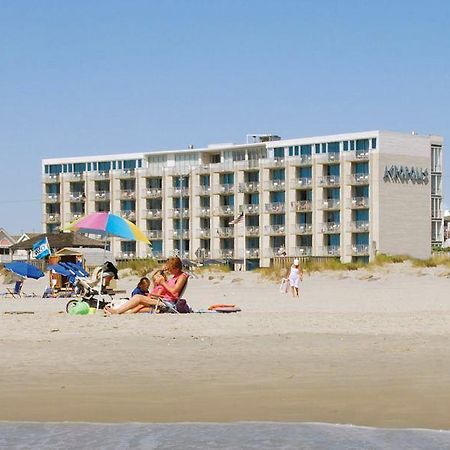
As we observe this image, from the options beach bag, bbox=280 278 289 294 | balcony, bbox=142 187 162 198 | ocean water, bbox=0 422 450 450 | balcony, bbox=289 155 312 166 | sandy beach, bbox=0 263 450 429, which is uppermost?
balcony, bbox=289 155 312 166

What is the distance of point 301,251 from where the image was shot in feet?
301

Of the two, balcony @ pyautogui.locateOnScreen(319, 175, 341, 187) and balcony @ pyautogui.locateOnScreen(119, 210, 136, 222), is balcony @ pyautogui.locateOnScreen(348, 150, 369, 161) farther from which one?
balcony @ pyautogui.locateOnScreen(119, 210, 136, 222)

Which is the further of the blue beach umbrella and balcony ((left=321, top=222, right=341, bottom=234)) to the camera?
balcony ((left=321, top=222, right=341, bottom=234))

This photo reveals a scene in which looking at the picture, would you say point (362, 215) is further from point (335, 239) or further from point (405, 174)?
point (405, 174)

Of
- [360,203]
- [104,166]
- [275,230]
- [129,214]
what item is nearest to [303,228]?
[275,230]

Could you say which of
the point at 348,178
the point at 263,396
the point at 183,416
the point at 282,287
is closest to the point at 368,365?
the point at 263,396

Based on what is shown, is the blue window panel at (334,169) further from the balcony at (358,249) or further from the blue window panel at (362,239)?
the balcony at (358,249)

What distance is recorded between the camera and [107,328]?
16516 mm

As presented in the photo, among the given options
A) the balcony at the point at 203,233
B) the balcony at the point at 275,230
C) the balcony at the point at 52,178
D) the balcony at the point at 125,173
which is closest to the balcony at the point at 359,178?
the balcony at the point at 275,230

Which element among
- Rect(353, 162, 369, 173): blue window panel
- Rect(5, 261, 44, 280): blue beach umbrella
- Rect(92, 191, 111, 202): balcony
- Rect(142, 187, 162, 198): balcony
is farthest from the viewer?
Rect(92, 191, 111, 202): balcony

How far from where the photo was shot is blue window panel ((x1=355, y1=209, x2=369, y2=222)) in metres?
89.6

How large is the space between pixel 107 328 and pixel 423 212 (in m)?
80.2

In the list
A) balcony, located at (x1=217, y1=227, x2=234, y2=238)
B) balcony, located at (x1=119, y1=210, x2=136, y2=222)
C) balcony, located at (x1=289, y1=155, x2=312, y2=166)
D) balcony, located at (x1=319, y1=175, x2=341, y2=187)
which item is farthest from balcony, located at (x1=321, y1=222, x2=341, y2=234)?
balcony, located at (x1=119, y1=210, x2=136, y2=222)

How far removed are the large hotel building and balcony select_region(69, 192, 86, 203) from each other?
5.4 inches
